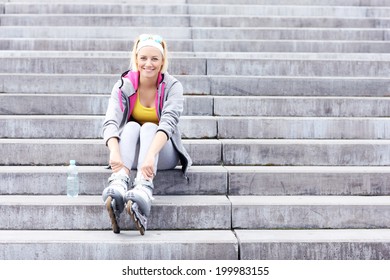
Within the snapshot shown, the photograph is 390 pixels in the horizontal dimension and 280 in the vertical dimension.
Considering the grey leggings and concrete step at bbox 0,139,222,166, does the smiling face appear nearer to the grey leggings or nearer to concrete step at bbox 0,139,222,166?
the grey leggings

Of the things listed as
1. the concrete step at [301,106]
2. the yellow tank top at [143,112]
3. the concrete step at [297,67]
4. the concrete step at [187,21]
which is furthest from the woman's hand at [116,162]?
the concrete step at [187,21]

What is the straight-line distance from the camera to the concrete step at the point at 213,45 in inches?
271

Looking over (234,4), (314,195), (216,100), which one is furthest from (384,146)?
(234,4)

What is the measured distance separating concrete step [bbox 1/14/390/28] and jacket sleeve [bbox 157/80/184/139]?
3629mm

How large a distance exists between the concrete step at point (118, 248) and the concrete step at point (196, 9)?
4.93m

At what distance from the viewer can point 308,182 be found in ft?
14.5

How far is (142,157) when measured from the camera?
3.87 meters

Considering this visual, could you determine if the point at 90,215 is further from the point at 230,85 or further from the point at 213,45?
the point at 213,45

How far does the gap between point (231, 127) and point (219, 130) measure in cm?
12

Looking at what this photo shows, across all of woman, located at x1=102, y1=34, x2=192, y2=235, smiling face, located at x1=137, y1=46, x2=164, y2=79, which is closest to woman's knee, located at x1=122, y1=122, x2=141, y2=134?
woman, located at x1=102, y1=34, x2=192, y2=235

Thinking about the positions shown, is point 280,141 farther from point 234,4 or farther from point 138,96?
point 234,4

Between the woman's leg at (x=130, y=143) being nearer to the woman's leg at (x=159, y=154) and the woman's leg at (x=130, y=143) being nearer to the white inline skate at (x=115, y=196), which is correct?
the woman's leg at (x=159, y=154)

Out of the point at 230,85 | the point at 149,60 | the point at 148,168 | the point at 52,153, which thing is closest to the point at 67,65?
the point at 52,153

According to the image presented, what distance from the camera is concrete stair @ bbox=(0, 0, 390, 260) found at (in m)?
3.84
